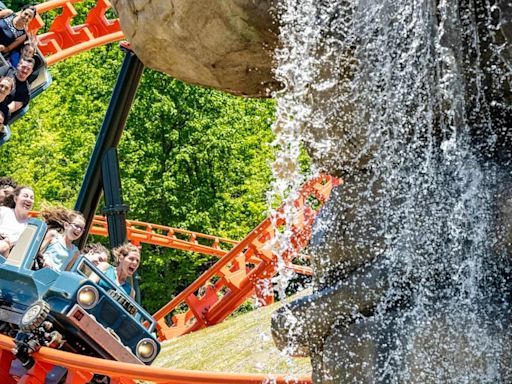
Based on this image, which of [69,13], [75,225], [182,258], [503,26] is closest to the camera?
[503,26]

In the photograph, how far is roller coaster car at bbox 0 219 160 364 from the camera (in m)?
6.34

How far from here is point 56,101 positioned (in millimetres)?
23531

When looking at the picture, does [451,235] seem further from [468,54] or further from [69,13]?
[69,13]

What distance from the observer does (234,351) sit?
31.3 ft

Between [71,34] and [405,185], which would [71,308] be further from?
[71,34]

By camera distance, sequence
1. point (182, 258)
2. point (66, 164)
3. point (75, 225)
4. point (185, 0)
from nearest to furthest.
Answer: point (185, 0) < point (75, 225) < point (182, 258) < point (66, 164)

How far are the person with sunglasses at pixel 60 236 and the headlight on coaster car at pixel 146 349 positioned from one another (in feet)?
2.73

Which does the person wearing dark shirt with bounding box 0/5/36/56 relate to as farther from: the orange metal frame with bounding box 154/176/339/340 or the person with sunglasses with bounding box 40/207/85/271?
the orange metal frame with bounding box 154/176/339/340

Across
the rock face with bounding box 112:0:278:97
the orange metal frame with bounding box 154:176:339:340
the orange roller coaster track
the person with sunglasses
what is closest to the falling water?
the rock face with bounding box 112:0:278:97

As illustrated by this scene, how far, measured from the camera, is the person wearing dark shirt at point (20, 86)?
955 cm

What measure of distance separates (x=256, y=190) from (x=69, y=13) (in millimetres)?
9475

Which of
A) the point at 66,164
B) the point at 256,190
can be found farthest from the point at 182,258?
the point at 66,164

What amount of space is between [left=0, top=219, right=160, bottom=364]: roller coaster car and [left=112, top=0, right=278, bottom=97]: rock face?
2.12m

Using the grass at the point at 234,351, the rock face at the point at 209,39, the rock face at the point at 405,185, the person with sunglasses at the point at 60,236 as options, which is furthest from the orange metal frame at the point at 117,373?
the grass at the point at 234,351
